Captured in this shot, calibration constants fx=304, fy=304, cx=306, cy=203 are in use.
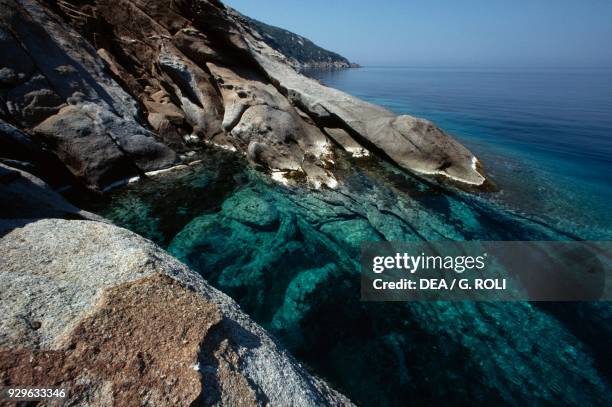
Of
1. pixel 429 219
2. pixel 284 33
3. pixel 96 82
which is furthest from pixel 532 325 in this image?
pixel 284 33

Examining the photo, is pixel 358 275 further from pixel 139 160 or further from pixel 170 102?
pixel 170 102

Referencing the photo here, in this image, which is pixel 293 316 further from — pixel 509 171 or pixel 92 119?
pixel 509 171

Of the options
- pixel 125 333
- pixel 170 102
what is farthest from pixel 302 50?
pixel 125 333

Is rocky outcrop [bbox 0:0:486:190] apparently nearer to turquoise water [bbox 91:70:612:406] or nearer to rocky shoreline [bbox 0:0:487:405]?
rocky shoreline [bbox 0:0:487:405]

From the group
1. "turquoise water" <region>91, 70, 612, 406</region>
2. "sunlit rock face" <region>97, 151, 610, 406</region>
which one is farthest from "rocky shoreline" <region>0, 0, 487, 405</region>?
"sunlit rock face" <region>97, 151, 610, 406</region>

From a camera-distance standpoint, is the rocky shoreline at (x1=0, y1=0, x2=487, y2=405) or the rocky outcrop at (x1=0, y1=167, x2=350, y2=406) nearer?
the rocky outcrop at (x1=0, y1=167, x2=350, y2=406)

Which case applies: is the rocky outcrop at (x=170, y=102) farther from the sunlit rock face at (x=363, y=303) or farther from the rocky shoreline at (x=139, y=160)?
the sunlit rock face at (x=363, y=303)
